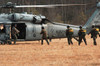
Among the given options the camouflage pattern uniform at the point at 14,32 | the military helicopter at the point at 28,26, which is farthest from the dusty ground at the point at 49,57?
the military helicopter at the point at 28,26

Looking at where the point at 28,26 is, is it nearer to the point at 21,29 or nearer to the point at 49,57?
the point at 21,29

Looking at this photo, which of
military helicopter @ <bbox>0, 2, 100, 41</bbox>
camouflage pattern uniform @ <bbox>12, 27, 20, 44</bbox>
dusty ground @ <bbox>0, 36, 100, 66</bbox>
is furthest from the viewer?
military helicopter @ <bbox>0, 2, 100, 41</bbox>

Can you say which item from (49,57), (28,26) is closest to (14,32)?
(28,26)

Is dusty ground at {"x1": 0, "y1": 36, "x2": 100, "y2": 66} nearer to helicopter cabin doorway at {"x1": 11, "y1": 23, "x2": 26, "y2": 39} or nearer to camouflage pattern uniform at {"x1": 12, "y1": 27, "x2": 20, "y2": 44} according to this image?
camouflage pattern uniform at {"x1": 12, "y1": 27, "x2": 20, "y2": 44}

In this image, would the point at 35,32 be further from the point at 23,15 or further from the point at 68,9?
the point at 68,9

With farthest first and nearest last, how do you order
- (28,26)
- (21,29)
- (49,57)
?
1. (21,29)
2. (28,26)
3. (49,57)

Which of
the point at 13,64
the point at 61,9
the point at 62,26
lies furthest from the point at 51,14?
the point at 13,64

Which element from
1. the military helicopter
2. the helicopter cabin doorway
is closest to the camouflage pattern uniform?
the military helicopter

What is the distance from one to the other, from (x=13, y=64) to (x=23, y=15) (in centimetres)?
1258

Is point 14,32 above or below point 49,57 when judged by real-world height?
below

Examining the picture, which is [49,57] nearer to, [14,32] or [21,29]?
[14,32]

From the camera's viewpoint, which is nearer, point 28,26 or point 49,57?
point 49,57

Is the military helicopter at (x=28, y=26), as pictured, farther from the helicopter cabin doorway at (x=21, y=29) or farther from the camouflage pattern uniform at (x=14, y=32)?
the camouflage pattern uniform at (x=14, y=32)

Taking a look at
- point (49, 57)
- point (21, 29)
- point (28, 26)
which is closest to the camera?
point (49, 57)
